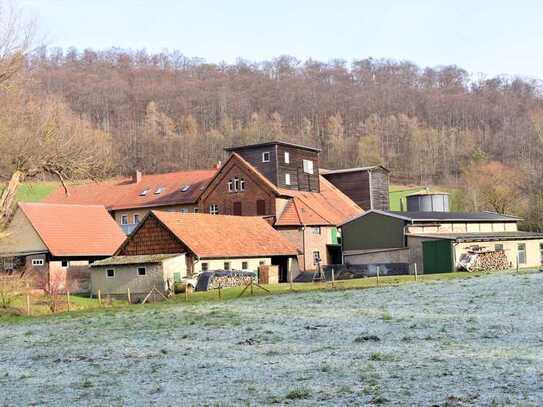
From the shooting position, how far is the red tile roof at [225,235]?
48938 mm

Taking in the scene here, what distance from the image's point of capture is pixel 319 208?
6500 centimetres

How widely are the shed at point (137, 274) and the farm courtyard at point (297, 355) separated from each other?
53.8 feet

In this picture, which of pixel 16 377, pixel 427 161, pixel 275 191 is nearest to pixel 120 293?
pixel 275 191

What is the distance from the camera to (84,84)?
110 meters

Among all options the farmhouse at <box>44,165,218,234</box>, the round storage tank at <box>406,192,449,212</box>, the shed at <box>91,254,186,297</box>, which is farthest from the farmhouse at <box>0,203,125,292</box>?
the round storage tank at <box>406,192,449,212</box>

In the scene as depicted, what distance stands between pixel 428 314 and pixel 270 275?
2759 cm

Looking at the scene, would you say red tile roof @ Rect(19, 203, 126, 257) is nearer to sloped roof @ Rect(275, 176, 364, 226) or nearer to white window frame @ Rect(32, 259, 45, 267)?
white window frame @ Rect(32, 259, 45, 267)

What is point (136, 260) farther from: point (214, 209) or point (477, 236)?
point (477, 236)

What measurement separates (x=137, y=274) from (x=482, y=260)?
895 inches

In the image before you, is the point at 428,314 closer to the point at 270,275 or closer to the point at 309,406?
the point at 309,406

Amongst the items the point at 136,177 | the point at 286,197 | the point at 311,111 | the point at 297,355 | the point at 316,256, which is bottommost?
the point at 297,355

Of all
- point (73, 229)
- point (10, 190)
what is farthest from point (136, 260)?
point (10, 190)

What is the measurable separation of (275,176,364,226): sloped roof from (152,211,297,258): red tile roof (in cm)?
350

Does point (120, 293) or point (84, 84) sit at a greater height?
point (84, 84)
